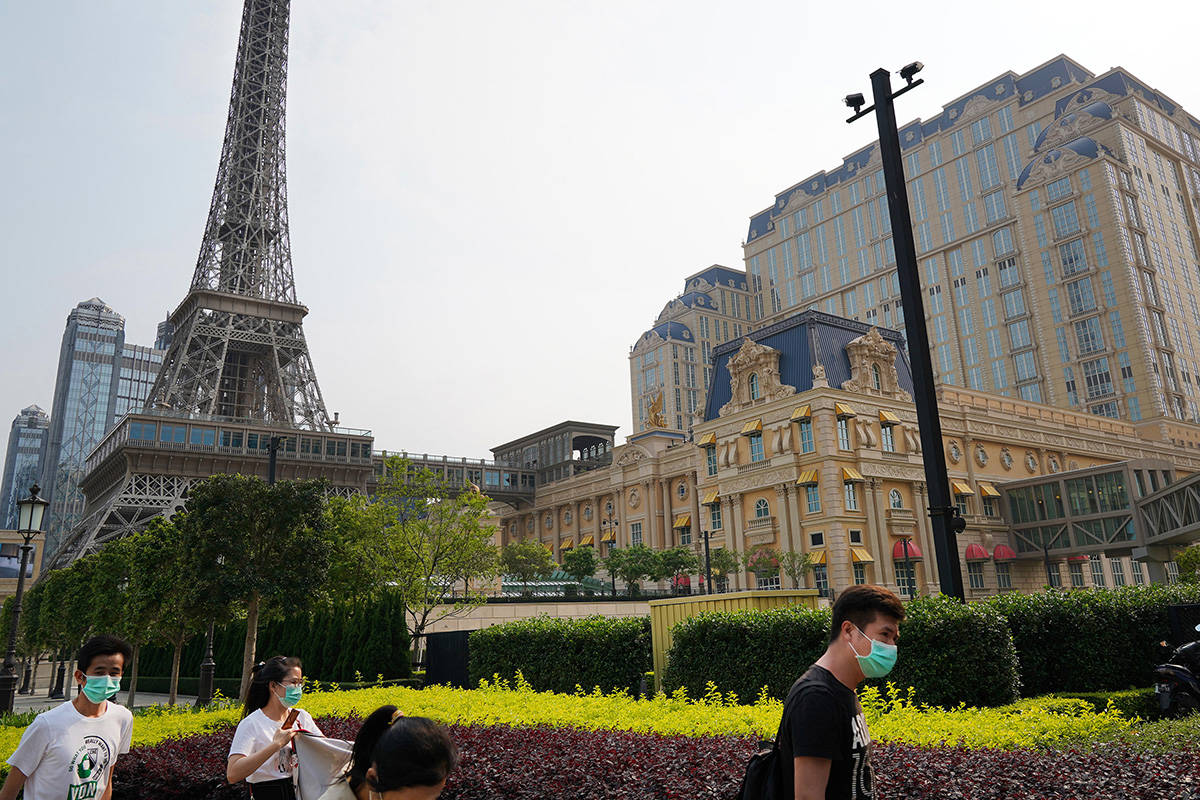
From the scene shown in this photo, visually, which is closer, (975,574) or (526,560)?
(975,574)

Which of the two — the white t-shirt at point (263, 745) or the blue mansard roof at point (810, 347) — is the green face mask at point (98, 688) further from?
the blue mansard roof at point (810, 347)

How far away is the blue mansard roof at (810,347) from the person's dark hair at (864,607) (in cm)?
4663

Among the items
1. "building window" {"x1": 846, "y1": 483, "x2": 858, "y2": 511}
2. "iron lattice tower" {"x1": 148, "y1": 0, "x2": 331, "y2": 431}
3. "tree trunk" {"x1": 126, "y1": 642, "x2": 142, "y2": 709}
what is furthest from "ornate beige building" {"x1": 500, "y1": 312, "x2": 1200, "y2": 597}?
"iron lattice tower" {"x1": 148, "y1": 0, "x2": 331, "y2": 431}

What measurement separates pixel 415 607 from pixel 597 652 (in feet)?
57.9

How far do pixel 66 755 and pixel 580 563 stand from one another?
58326 millimetres

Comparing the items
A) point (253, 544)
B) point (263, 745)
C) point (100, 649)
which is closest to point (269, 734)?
point (263, 745)

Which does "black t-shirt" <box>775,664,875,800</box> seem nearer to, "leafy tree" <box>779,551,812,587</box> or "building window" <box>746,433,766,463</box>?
"leafy tree" <box>779,551,812,587</box>

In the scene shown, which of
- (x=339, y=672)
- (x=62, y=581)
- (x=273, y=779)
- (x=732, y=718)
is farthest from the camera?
(x=62, y=581)

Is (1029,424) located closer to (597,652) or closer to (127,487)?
(597,652)

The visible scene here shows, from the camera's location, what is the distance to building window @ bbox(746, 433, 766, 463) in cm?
5114

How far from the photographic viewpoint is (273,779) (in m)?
5.71

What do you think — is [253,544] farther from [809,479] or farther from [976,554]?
[976,554]

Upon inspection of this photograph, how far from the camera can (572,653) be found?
16.8 meters

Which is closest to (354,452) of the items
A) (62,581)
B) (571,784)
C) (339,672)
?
(62,581)
